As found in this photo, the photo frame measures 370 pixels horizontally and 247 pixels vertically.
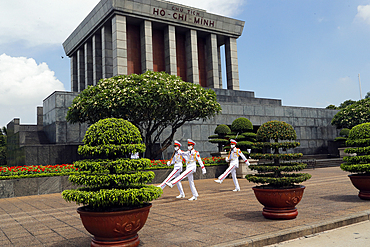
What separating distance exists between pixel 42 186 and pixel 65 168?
1.44m

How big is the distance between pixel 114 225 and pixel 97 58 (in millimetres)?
32196

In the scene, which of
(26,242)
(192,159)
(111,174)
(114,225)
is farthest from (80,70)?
(114,225)

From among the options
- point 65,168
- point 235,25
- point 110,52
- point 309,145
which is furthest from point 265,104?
point 65,168

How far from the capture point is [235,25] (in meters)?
37.2

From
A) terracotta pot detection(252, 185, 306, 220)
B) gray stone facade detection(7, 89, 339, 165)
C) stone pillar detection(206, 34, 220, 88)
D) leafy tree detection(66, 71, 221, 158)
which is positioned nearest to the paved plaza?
terracotta pot detection(252, 185, 306, 220)

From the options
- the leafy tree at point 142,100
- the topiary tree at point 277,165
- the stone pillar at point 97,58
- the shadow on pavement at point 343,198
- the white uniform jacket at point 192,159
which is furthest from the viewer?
the stone pillar at point 97,58

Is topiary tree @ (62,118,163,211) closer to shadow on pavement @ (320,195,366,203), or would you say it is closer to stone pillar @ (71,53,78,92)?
shadow on pavement @ (320,195,366,203)

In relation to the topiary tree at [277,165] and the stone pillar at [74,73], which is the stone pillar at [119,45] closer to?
the stone pillar at [74,73]

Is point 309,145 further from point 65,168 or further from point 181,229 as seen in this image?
point 181,229

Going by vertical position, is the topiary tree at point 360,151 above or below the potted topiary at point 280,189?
above

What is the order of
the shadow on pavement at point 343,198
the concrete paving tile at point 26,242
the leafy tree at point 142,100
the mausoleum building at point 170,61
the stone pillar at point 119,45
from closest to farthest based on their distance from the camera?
the concrete paving tile at point 26,242 → the shadow on pavement at point 343,198 → the leafy tree at point 142,100 → the mausoleum building at point 170,61 → the stone pillar at point 119,45

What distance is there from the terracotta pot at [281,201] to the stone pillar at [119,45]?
24.1 meters

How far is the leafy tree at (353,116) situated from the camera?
31.4 m

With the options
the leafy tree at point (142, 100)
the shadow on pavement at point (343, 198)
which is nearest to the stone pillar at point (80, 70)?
the leafy tree at point (142, 100)
